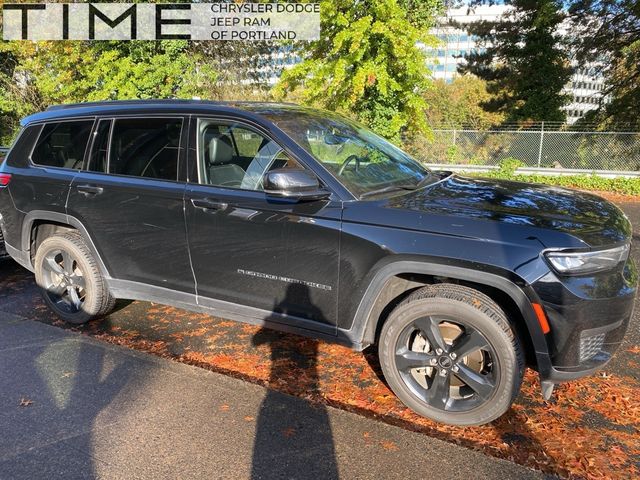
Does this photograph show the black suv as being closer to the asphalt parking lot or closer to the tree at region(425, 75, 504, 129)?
the asphalt parking lot

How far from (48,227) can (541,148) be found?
14.3 m

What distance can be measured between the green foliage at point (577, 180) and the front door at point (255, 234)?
32.5 ft

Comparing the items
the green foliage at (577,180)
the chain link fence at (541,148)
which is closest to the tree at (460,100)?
the chain link fence at (541,148)

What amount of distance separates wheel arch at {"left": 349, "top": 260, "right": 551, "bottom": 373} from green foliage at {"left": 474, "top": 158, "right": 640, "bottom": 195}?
10.1 meters

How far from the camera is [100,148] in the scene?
14.0 feet

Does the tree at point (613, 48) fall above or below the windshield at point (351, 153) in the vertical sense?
above

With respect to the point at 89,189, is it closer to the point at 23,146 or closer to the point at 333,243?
the point at 23,146

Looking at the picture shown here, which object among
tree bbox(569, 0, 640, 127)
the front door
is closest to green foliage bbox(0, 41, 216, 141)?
the front door

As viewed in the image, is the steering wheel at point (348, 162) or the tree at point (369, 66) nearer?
the steering wheel at point (348, 162)

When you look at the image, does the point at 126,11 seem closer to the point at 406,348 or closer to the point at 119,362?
the point at 119,362

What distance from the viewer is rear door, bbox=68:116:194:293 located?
379 cm

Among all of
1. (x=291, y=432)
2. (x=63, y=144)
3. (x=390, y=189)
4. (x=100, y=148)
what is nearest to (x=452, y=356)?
(x=291, y=432)

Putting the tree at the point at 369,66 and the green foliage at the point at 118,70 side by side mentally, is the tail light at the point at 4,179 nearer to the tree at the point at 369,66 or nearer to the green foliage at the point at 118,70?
the tree at the point at 369,66

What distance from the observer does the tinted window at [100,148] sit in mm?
4227
